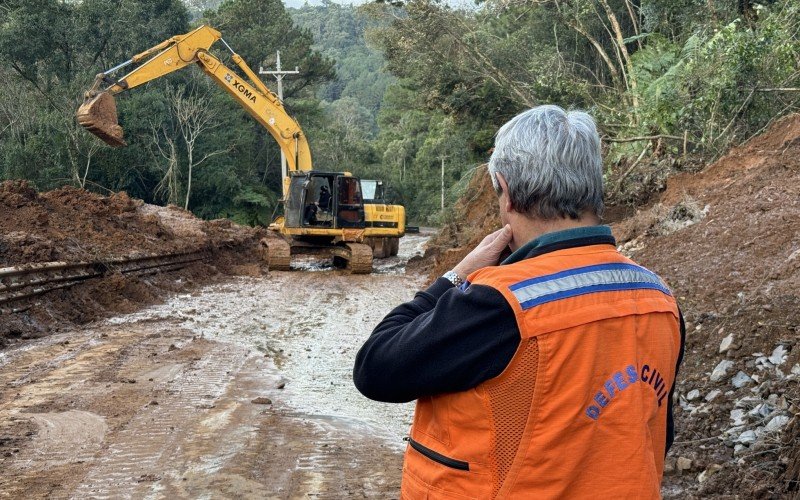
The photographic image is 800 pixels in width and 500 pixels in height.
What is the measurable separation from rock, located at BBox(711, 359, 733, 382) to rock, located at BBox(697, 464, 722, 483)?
107 centimetres

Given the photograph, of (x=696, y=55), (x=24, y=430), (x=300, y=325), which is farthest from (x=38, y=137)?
(x=24, y=430)

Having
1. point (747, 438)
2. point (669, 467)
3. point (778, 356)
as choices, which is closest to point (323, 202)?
point (778, 356)

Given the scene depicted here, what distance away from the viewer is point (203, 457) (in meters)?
5.58

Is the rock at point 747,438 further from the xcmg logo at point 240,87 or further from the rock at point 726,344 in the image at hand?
the xcmg logo at point 240,87

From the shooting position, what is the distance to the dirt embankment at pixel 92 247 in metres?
11.8

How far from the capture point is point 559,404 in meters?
1.97

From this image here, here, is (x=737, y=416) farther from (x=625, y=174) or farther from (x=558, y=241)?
(x=625, y=174)

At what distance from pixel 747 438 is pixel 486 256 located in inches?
131

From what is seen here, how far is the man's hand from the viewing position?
2309mm

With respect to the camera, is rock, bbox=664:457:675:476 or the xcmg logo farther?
the xcmg logo

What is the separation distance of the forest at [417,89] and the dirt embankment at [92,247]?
7258 mm

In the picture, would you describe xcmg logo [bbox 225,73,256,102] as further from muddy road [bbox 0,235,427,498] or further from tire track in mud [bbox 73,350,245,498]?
tire track in mud [bbox 73,350,245,498]

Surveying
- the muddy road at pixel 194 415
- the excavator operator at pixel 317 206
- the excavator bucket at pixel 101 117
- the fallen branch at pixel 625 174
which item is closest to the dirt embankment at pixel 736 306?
the fallen branch at pixel 625 174

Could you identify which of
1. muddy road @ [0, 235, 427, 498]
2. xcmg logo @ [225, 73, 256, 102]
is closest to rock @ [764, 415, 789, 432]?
muddy road @ [0, 235, 427, 498]
